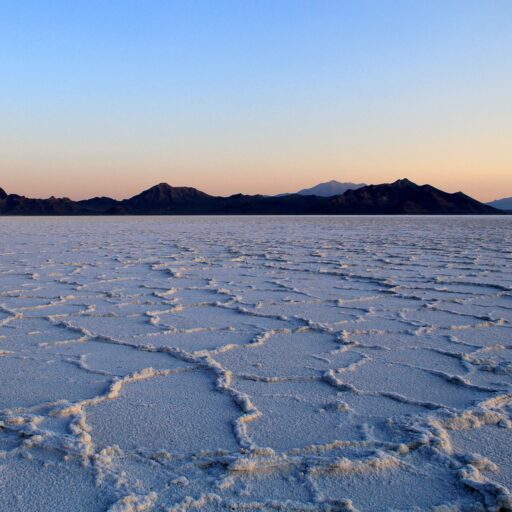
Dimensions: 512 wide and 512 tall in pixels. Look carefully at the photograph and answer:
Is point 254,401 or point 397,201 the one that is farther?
point 397,201

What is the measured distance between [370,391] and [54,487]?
3.52 ft

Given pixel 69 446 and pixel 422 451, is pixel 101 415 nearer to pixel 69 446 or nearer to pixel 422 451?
pixel 69 446

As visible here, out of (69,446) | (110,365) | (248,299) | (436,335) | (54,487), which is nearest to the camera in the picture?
(54,487)

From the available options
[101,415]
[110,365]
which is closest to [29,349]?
[110,365]

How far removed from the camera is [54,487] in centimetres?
131

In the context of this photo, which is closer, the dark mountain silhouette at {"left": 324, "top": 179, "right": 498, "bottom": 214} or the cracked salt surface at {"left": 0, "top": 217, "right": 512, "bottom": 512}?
the cracked salt surface at {"left": 0, "top": 217, "right": 512, "bottom": 512}

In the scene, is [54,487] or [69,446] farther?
[69,446]

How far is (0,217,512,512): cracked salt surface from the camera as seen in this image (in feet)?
4.28

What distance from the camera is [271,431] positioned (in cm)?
162

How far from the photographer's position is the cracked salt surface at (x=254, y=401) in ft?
4.28

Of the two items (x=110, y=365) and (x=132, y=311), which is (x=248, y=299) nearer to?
(x=132, y=311)

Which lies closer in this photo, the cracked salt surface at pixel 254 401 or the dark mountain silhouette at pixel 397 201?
the cracked salt surface at pixel 254 401

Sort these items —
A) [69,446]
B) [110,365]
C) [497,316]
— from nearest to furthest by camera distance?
[69,446] → [110,365] → [497,316]

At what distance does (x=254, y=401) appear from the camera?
6.14ft
